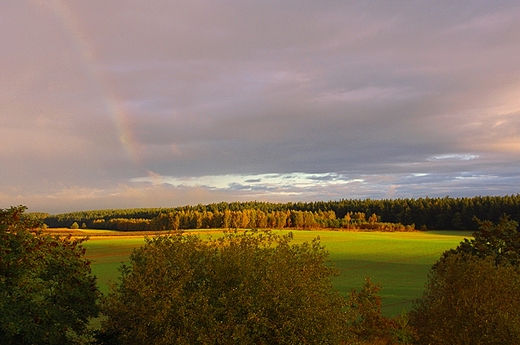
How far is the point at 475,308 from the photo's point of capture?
2477 cm

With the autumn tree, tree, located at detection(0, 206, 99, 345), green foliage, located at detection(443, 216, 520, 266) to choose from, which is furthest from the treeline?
tree, located at detection(0, 206, 99, 345)

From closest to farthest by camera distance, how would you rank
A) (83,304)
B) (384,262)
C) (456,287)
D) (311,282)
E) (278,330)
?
1. (278,330)
2. (311,282)
3. (83,304)
4. (456,287)
5. (384,262)

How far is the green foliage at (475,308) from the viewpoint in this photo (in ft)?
77.9

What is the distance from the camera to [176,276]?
1838cm

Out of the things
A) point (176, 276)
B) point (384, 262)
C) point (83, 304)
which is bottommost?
point (384, 262)

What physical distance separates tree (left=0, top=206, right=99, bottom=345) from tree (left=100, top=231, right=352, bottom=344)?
1.90m

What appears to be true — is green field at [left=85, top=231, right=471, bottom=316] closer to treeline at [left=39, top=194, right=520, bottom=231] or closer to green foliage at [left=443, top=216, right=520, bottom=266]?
green foliage at [left=443, top=216, right=520, bottom=266]

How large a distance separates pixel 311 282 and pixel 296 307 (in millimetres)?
1248

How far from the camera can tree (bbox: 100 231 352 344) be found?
17.3 metres

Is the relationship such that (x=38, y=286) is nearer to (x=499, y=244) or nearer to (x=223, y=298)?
(x=223, y=298)

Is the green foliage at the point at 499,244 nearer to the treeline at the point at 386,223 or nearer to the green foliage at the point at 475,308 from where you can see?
the green foliage at the point at 475,308

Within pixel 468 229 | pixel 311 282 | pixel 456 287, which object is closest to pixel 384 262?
pixel 456 287

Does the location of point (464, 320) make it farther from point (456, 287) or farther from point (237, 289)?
point (237, 289)

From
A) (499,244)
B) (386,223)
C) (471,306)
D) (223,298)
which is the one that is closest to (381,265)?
(499,244)
